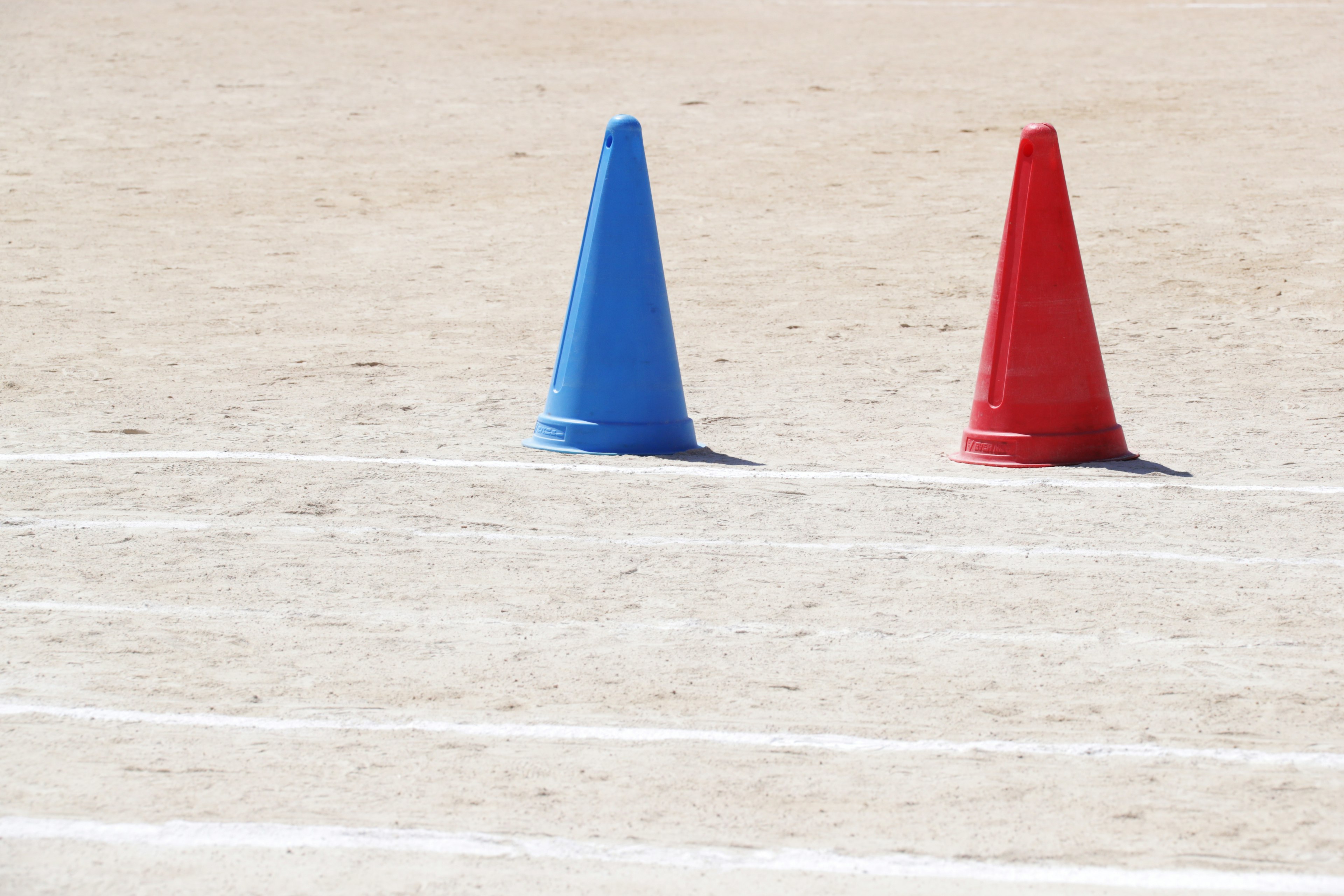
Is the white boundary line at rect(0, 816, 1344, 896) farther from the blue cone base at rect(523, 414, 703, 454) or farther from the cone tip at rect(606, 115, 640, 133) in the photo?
the cone tip at rect(606, 115, 640, 133)

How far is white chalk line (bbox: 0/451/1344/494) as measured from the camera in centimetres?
645

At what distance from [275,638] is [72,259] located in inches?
315

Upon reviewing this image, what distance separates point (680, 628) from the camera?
15.6ft

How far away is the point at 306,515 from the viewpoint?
5.94 meters

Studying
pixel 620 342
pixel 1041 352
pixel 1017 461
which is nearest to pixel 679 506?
pixel 620 342

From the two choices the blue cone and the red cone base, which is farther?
the blue cone

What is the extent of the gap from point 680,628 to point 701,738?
2.69 ft

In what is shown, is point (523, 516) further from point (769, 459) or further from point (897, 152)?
point (897, 152)

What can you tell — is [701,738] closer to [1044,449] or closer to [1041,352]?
[1044,449]

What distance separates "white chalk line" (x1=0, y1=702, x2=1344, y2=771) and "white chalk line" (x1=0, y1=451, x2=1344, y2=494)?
8.55ft

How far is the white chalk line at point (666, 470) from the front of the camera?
6445mm

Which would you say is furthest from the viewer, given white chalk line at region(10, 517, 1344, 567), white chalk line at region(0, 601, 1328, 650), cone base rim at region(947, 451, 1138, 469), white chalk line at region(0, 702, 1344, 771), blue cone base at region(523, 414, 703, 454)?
blue cone base at region(523, 414, 703, 454)

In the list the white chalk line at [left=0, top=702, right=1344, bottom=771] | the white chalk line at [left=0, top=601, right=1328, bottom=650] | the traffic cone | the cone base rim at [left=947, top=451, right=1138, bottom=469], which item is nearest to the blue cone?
the cone base rim at [left=947, top=451, right=1138, bottom=469]

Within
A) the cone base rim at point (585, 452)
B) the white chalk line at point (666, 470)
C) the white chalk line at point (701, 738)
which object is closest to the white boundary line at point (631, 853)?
the white chalk line at point (701, 738)
